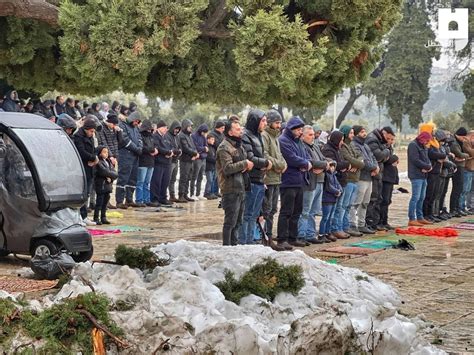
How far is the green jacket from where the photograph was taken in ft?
46.2

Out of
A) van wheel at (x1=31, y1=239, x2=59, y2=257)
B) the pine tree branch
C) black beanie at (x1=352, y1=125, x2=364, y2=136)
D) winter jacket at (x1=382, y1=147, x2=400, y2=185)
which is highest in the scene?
the pine tree branch

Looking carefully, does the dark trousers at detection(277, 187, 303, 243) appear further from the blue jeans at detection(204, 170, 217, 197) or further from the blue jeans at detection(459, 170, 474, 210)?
the blue jeans at detection(204, 170, 217, 197)

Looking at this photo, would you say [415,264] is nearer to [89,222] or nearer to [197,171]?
[89,222]

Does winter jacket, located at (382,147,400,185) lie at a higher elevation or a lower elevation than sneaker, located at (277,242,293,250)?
higher

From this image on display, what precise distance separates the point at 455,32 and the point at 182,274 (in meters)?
36.7

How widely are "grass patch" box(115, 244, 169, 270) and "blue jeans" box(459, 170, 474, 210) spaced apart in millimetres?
13771

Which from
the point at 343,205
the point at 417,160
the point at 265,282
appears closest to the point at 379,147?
the point at 417,160

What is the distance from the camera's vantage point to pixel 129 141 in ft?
66.7

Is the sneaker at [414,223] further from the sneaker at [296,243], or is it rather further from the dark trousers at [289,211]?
the dark trousers at [289,211]

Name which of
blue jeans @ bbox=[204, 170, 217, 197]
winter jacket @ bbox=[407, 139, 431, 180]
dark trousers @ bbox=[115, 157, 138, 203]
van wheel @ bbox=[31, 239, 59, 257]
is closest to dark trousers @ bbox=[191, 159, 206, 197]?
blue jeans @ bbox=[204, 170, 217, 197]

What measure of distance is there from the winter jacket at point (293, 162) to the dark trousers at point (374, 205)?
2.97 metres

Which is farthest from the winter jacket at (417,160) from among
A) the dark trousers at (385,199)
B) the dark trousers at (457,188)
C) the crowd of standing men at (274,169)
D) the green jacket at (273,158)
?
the green jacket at (273,158)

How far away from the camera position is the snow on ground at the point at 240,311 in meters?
6.69

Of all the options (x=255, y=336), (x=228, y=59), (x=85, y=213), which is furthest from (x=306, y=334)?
(x=85, y=213)
